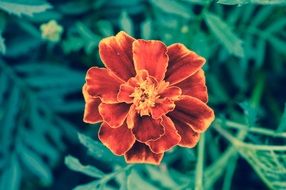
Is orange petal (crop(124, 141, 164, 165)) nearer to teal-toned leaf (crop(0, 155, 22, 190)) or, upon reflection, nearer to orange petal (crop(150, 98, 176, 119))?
orange petal (crop(150, 98, 176, 119))

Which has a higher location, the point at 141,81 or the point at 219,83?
the point at 141,81

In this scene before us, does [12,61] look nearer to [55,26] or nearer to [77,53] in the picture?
[77,53]

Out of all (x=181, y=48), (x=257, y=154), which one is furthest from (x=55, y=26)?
(x=257, y=154)

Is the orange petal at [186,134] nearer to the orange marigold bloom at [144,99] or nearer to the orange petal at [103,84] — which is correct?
the orange marigold bloom at [144,99]

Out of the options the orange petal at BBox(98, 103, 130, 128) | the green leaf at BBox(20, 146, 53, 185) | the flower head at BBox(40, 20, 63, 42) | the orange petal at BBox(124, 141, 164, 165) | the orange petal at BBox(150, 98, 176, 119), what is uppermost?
the orange petal at BBox(150, 98, 176, 119)

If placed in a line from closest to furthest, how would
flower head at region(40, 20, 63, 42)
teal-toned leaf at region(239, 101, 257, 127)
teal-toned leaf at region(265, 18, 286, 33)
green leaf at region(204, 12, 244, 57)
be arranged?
1. teal-toned leaf at region(239, 101, 257, 127)
2. green leaf at region(204, 12, 244, 57)
3. flower head at region(40, 20, 63, 42)
4. teal-toned leaf at region(265, 18, 286, 33)

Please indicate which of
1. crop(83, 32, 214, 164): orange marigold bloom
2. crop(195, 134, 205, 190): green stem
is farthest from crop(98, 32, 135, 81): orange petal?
crop(195, 134, 205, 190): green stem
